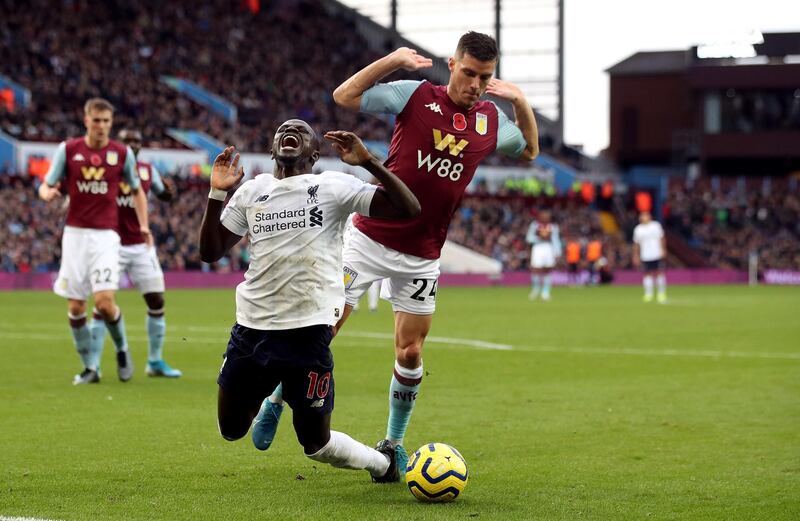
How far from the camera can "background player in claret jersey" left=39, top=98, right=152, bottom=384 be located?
1104 cm

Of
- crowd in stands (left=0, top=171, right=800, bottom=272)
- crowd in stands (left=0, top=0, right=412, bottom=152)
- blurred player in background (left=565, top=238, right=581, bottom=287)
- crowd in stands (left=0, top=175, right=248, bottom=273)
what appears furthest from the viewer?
blurred player in background (left=565, top=238, right=581, bottom=287)

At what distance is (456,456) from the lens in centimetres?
629

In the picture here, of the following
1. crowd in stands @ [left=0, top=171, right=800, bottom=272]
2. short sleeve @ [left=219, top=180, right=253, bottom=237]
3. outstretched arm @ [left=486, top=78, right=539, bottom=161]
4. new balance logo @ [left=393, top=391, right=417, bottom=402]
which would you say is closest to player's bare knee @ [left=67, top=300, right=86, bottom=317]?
new balance logo @ [left=393, top=391, right=417, bottom=402]

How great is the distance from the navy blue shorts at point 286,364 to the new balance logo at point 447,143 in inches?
68.6

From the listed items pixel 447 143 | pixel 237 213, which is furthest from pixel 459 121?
pixel 237 213

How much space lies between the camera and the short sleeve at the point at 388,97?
7.04 meters

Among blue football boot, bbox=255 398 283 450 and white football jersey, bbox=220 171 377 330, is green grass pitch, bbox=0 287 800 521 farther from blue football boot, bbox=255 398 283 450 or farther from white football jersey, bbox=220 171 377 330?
white football jersey, bbox=220 171 377 330

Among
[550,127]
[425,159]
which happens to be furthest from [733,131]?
[425,159]

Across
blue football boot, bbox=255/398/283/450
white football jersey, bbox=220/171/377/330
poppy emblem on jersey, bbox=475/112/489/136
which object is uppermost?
poppy emblem on jersey, bbox=475/112/489/136

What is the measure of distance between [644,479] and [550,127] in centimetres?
5767

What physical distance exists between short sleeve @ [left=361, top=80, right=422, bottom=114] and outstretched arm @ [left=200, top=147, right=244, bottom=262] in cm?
132

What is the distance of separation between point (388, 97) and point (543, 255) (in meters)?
26.7

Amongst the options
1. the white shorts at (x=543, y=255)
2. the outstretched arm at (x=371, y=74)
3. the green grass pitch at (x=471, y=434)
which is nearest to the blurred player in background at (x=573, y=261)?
the white shorts at (x=543, y=255)

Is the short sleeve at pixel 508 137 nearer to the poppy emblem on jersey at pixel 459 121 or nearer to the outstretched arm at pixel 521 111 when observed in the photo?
the outstretched arm at pixel 521 111
